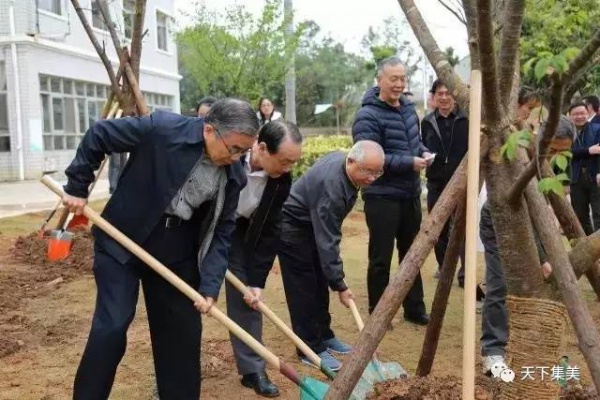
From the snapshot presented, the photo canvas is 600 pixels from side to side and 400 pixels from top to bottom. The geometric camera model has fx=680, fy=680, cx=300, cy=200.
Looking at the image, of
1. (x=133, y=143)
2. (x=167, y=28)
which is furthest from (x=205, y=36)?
(x=133, y=143)

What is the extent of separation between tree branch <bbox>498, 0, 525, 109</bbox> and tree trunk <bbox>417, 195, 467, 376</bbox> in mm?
489

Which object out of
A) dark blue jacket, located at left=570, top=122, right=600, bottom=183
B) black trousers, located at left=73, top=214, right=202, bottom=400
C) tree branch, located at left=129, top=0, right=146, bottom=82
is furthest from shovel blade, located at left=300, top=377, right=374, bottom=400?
dark blue jacket, located at left=570, top=122, right=600, bottom=183

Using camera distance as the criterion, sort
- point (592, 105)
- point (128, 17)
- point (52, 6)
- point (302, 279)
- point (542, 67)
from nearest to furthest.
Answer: point (542, 67)
point (302, 279)
point (592, 105)
point (128, 17)
point (52, 6)

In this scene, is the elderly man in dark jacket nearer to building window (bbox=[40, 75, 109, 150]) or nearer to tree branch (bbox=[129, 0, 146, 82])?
tree branch (bbox=[129, 0, 146, 82])

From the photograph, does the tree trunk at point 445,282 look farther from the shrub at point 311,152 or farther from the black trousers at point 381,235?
the shrub at point 311,152

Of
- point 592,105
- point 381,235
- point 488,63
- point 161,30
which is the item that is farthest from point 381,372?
point 161,30

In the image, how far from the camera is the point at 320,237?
4.11 meters

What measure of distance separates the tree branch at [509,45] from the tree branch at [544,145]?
35cm

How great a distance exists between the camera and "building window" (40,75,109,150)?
1858 cm

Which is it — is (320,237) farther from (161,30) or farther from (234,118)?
(161,30)

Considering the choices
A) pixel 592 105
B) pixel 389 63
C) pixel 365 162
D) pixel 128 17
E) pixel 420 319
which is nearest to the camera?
pixel 365 162

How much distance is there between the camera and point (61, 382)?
4133mm

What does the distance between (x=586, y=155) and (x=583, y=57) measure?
16.5ft

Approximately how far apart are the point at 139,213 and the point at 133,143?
321 mm
